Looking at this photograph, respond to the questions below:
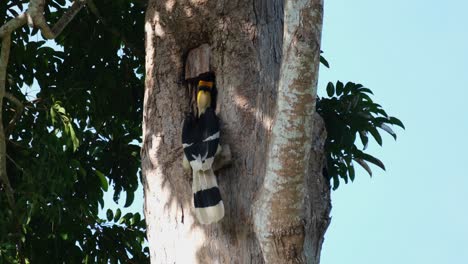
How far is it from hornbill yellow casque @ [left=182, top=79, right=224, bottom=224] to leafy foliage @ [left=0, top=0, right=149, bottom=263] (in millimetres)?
1298

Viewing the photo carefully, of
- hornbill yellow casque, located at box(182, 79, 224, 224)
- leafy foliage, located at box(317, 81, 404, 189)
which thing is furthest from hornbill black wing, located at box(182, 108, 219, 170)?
leafy foliage, located at box(317, 81, 404, 189)

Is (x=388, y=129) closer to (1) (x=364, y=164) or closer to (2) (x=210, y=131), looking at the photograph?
(1) (x=364, y=164)

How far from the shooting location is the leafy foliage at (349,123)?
5.69m

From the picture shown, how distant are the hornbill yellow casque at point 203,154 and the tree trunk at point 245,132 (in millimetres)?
79

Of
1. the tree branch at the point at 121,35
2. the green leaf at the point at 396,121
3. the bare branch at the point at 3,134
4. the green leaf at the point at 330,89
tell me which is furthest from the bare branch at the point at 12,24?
the green leaf at the point at 396,121

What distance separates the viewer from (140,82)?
6594mm

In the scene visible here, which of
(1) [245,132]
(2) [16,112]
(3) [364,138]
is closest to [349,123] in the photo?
(3) [364,138]

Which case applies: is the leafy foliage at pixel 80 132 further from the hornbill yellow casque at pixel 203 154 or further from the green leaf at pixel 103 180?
the hornbill yellow casque at pixel 203 154

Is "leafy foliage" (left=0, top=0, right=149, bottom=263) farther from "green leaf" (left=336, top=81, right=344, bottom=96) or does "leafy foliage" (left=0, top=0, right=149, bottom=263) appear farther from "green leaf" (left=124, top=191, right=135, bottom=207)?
"green leaf" (left=336, top=81, right=344, bottom=96)

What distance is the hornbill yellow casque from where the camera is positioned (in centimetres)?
437

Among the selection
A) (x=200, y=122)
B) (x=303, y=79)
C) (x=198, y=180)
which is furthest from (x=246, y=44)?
(x=303, y=79)

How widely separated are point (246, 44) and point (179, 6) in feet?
1.47

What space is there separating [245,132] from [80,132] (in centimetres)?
185

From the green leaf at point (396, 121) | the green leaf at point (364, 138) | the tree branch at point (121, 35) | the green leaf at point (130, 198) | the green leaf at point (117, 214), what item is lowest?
the green leaf at point (117, 214)
